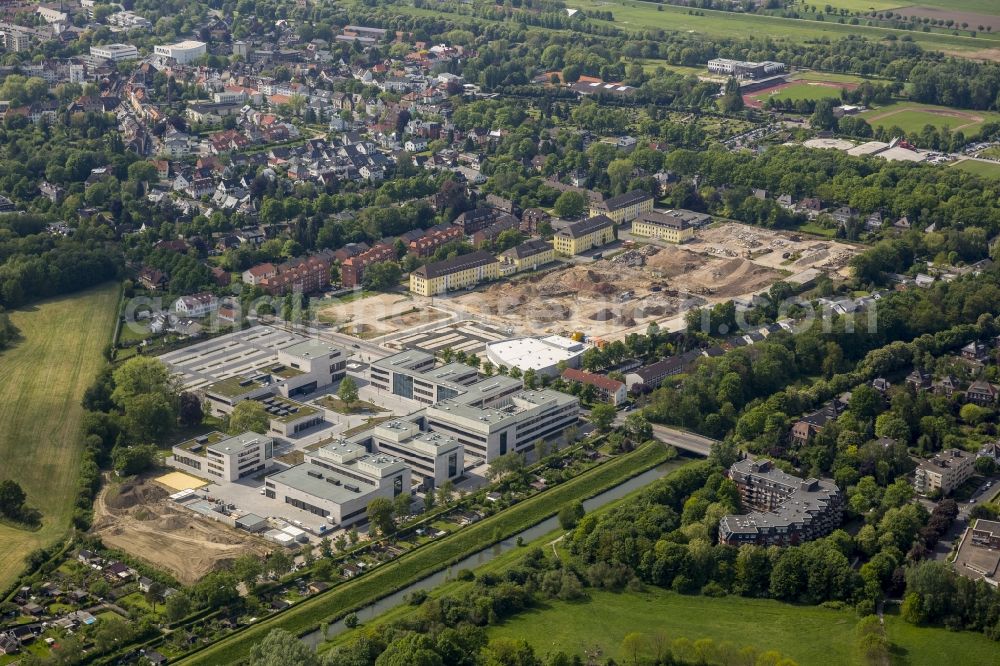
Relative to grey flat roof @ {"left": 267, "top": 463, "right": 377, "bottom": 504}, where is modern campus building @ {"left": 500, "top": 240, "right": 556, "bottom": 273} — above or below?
above

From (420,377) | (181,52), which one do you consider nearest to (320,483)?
(420,377)

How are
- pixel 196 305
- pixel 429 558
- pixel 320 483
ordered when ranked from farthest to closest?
pixel 196 305 → pixel 320 483 → pixel 429 558

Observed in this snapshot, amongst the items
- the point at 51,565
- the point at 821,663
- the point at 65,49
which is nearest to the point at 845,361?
the point at 821,663

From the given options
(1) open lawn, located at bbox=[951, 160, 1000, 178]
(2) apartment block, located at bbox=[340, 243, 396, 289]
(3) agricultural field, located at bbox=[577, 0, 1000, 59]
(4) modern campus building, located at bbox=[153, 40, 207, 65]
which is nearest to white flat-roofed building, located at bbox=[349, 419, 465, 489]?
(2) apartment block, located at bbox=[340, 243, 396, 289]

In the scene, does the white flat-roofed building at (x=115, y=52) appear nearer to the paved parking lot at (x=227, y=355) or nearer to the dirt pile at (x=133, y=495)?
the paved parking lot at (x=227, y=355)

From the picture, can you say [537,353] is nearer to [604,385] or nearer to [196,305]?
[604,385]

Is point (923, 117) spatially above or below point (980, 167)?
above

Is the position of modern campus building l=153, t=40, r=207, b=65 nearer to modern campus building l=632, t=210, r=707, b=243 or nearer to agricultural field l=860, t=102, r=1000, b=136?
modern campus building l=632, t=210, r=707, b=243
